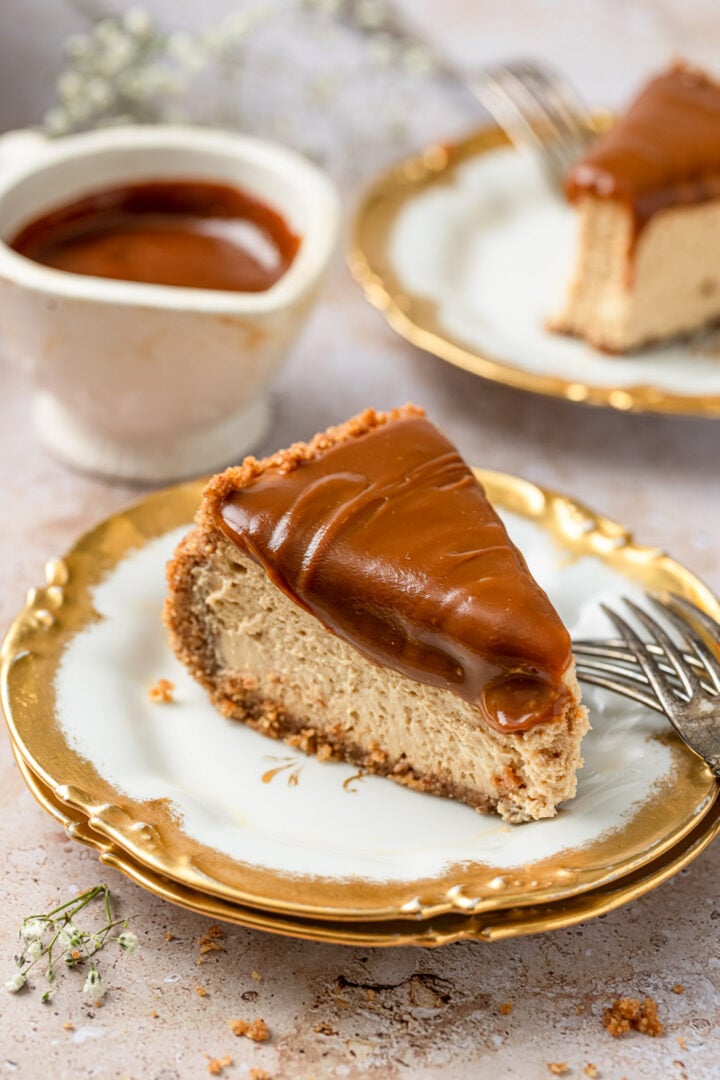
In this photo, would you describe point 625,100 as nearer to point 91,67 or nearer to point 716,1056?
point 91,67

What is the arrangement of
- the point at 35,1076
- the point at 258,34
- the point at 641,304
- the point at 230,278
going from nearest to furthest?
1. the point at 35,1076
2. the point at 230,278
3. the point at 641,304
4. the point at 258,34

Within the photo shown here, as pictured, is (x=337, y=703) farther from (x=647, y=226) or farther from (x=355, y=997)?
(x=647, y=226)

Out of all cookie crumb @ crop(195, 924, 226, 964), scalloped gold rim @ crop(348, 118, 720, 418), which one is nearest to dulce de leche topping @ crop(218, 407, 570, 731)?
cookie crumb @ crop(195, 924, 226, 964)

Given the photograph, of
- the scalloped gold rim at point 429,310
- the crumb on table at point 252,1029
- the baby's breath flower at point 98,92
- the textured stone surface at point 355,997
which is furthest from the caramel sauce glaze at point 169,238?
the crumb on table at point 252,1029

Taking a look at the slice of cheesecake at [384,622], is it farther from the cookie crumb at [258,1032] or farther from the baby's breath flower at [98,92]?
the baby's breath flower at [98,92]

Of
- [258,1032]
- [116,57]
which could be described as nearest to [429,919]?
[258,1032]

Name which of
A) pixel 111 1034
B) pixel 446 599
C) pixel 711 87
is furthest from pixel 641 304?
pixel 111 1034
